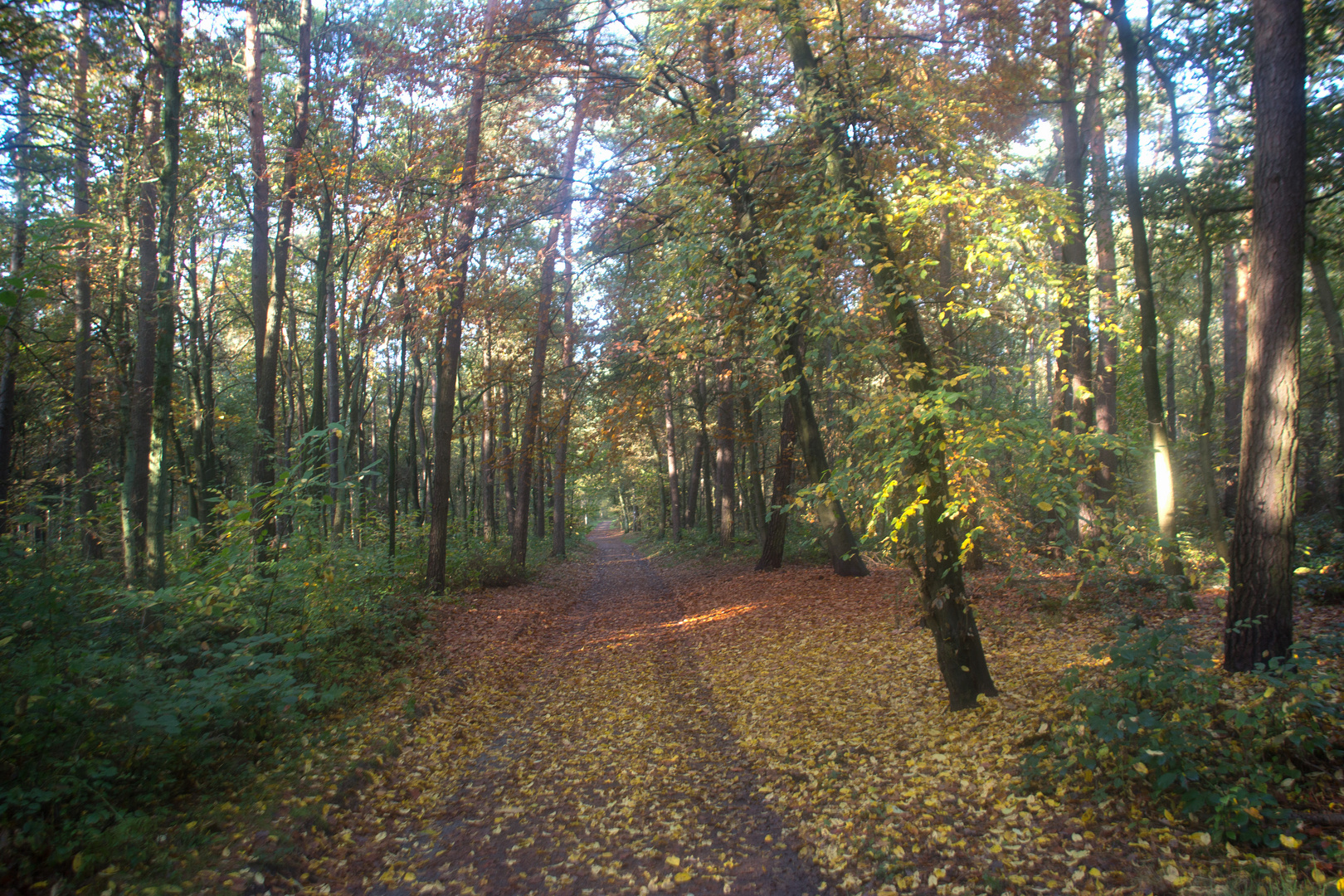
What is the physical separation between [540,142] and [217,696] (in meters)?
14.7

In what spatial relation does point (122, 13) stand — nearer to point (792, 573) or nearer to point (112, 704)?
point (112, 704)

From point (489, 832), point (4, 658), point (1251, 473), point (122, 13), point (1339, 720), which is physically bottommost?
point (489, 832)

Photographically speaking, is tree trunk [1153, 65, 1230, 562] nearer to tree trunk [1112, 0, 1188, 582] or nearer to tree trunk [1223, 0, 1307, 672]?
tree trunk [1112, 0, 1188, 582]

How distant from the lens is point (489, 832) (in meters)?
4.54

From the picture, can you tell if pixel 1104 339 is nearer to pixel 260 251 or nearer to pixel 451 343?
pixel 451 343

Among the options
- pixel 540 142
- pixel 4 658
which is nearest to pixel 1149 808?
pixel 4 658

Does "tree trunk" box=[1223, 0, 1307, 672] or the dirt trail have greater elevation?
"tree trunk" box=[1223, 0, 1307, 672]

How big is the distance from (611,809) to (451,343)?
32.9ft

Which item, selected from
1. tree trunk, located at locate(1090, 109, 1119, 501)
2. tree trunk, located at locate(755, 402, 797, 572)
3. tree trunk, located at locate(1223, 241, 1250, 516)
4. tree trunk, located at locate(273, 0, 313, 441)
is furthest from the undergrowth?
tree trunk, located at locate(1223, 241, 1250, 516)

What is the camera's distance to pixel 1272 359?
518 cm

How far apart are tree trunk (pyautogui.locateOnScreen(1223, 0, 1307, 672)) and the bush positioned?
2.10 feet

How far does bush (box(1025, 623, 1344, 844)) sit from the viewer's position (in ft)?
11.6

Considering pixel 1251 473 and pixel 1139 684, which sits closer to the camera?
pixel 1139 684

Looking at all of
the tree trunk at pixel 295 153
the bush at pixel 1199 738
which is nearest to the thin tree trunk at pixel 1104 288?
the bush at pixel 1199 738
